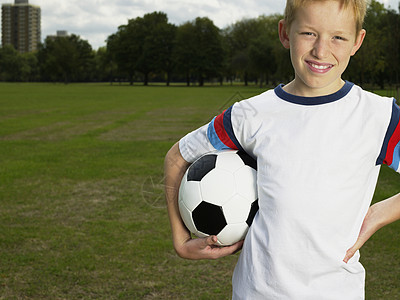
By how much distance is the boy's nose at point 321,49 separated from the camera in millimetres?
1525

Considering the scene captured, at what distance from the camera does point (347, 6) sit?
151 centimetres

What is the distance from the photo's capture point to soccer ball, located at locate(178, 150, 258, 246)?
1733 millimetres

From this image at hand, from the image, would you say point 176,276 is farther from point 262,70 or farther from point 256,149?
point 262,70

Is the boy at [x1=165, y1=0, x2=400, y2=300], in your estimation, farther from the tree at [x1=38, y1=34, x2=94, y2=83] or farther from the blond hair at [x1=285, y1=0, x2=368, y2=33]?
the tree at [x1=38, y1=34, x2=94, y2=83]

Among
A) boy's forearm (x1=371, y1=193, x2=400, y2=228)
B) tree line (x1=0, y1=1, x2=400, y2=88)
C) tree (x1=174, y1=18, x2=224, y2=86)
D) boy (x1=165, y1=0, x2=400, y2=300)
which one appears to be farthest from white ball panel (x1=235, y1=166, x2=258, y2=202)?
tree (x1=174, y1=18, x2=224, y2=86)

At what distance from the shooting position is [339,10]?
151 centimetres

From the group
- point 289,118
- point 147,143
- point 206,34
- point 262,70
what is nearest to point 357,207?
point 289,118

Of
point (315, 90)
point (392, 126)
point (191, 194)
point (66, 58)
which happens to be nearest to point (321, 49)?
point (315, 90)

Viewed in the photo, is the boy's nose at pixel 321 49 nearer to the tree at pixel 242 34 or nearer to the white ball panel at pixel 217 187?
the white ball panel at pixel 217 187

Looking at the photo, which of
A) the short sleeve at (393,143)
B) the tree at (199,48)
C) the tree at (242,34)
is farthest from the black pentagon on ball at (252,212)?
the tree at (242,34)

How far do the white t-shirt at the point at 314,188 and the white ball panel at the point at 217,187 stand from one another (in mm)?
212

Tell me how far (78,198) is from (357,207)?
546 cm

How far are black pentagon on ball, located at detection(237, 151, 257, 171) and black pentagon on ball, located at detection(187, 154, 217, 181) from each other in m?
0.10

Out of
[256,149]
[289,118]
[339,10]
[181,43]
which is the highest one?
[181,43]
